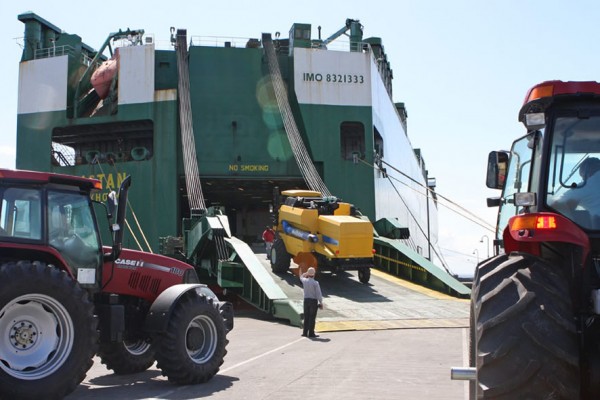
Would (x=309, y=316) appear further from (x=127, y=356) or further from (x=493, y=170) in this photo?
(x=493, y=170)

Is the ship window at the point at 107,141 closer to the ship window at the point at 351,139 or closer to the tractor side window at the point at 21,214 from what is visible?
the ship window at the point at 351,139

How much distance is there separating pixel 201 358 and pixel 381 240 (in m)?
13.4

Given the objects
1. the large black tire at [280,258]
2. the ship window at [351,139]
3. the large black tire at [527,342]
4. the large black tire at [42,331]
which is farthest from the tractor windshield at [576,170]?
the ship window at [351,139]

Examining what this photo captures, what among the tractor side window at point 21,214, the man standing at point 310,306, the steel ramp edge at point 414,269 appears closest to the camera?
the tractor side window at point 21,214

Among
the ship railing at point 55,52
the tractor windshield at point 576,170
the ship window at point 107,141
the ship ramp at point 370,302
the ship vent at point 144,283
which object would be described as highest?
the ship railing at point 55,52

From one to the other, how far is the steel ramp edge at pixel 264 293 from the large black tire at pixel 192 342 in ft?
17.1

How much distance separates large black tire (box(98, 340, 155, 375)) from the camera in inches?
305

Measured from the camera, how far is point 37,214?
19.9 ft

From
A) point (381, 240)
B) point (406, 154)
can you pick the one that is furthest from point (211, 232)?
point (406, 154)

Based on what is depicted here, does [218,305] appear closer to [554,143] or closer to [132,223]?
[554,143]

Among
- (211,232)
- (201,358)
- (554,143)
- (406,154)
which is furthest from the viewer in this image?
(406,154)

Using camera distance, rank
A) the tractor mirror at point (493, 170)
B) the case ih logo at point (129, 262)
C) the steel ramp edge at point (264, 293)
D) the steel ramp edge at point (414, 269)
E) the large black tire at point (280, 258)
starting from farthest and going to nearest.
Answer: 1. the large black tire at point (280, 258)
2. the steel ramp edge at point (414, 269)
3. the steel ramp edge at point (264, 293)
4. the case ih logo at point (129, 262)
5. the tractor mirror at point (493, 170)

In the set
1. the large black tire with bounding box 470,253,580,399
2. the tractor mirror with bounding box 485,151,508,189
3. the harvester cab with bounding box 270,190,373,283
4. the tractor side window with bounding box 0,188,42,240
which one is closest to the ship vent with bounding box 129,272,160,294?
the tractor side window with bounding box 0,188,42,240

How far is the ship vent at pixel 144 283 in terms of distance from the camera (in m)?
7.40
